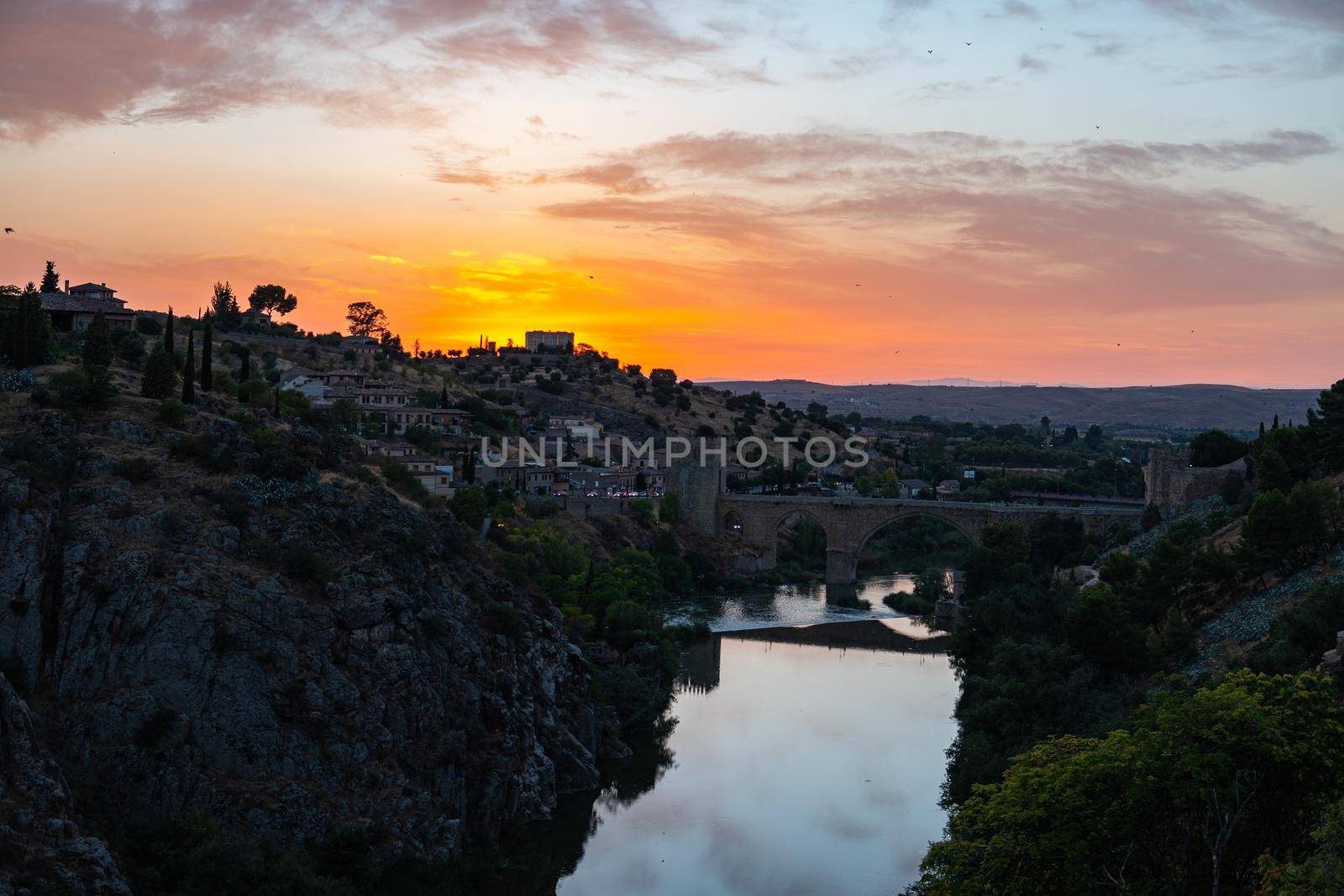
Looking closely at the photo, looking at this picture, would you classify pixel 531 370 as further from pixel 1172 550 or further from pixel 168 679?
pixel 168 679

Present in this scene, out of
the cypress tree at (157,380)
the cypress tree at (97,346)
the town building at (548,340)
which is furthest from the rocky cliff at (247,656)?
the town building at (548,340)

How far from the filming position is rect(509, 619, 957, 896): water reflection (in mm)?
23984

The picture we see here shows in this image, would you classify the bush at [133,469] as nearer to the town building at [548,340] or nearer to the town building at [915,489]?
the town building at [915,489]

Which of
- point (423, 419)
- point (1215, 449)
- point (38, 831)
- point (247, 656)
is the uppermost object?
point (1215, 449)

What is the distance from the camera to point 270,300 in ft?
301

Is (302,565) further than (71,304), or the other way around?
(71,304)

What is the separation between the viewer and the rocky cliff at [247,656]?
20.0 meters

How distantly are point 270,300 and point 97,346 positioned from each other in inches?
2538

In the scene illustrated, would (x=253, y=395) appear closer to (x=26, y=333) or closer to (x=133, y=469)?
(x=26, y=333)

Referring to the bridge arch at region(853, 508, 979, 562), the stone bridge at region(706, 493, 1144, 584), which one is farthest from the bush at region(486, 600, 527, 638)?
the bridge arch at region(853, 508, 979, 562)

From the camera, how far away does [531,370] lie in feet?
337

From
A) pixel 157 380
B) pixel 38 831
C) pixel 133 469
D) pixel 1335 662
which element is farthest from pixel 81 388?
pixel 1335 662

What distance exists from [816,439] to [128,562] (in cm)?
8074

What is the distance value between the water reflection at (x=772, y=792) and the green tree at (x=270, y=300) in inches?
2353
